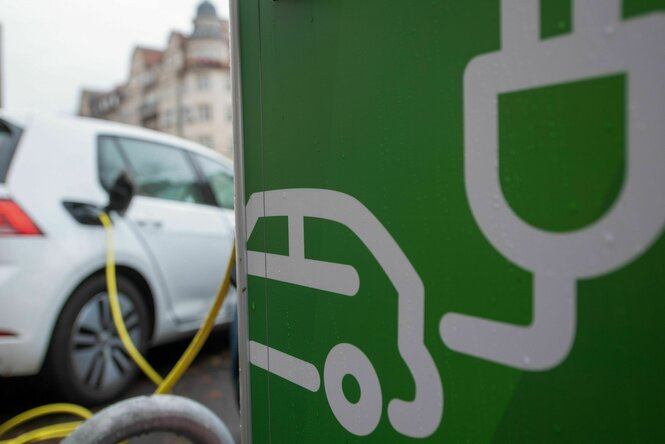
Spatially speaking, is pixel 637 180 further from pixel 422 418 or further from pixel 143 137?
pixel 143 137

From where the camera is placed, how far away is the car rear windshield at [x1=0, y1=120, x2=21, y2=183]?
9.14 feet

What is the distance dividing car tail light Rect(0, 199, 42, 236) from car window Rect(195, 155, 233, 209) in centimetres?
157

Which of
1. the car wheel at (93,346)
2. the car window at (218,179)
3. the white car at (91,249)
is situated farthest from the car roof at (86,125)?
the car wheel at (93,346)

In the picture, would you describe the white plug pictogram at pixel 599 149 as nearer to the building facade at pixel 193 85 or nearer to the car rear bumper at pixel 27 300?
the car rear bumper at pixel 27 300

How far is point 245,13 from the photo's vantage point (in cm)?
138

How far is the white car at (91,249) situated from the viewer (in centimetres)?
268

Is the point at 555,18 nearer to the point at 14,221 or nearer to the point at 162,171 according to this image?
the point at 14,221

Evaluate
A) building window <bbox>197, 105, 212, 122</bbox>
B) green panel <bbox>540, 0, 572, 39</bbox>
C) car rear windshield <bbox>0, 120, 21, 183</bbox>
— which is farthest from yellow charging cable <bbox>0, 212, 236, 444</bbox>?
building window <bbox>197, 105, 212, 122</bbox>

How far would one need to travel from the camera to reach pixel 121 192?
3154 millimetres

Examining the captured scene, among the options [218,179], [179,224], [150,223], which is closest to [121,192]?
[150,223]

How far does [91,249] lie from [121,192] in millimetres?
391

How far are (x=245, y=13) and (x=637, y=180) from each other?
1.07 m

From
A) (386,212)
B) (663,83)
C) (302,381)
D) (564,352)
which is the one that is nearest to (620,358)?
(564,352)

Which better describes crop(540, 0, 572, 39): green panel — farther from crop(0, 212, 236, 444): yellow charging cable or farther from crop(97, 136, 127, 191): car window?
crop(97, 136, 127, 191): car window
